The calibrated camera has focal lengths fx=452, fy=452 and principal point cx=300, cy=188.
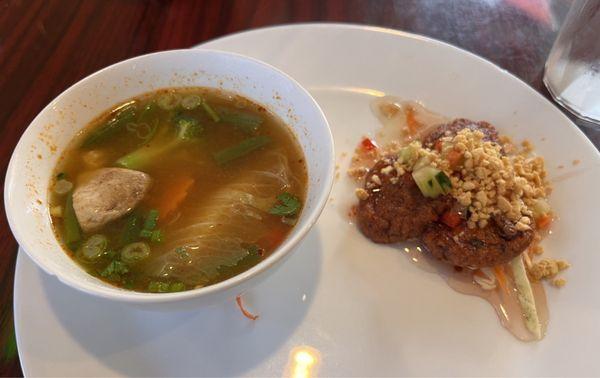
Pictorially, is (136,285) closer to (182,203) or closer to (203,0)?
(182,203)

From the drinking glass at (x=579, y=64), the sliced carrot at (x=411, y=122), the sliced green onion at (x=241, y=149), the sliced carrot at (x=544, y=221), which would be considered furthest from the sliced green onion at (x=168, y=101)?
the drinking glass at (x=579, y=64)

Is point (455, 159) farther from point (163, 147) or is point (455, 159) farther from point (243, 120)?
point (163, 147)

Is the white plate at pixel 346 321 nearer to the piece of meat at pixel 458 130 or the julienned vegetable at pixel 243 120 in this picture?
the piece of meat at pixel 458 130

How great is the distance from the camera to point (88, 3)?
3295 mm

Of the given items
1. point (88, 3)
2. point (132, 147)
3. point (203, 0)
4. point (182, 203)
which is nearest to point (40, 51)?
point (88, 3)

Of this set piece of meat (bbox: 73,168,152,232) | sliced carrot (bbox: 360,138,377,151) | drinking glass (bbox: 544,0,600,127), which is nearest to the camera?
piece of meat (bbox: 73,168,152,232)

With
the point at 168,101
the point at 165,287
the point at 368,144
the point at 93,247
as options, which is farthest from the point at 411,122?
the point at 93,247

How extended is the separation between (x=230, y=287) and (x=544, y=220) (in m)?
1.53

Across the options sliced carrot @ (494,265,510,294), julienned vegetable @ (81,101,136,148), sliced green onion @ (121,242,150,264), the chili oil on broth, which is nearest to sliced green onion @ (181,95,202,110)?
the chili oil on broth

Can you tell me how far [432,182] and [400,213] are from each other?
0.66 ft

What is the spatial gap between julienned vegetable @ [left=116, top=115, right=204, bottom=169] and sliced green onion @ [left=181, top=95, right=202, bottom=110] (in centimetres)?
6

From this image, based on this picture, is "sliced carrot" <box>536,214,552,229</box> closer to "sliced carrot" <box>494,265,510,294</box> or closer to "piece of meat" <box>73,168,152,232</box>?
"sliced carrot" <box>494,265,510,294</box>

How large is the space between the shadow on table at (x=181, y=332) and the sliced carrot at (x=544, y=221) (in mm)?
1123

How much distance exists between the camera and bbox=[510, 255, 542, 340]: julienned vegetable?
71.0 inches
